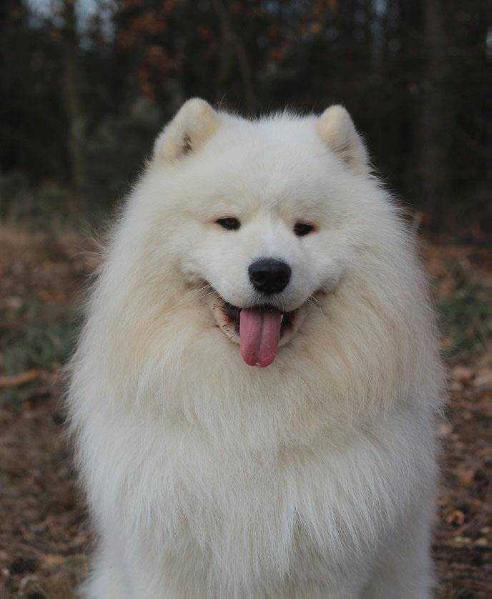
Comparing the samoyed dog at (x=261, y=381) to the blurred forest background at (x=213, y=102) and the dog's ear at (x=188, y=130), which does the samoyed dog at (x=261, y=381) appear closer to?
the dog's ear at (x=188, y=130)

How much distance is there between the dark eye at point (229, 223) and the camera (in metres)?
2.59

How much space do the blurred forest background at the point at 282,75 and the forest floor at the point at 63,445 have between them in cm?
251

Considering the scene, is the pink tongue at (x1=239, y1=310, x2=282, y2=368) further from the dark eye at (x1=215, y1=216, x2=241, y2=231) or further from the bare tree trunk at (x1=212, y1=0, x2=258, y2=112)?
the bare tree trunk at (x1=212, y1=0, x2=258, y2=112)

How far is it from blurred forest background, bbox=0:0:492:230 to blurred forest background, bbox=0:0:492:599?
0.09ft

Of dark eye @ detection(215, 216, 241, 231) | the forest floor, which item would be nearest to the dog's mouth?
dark eye @ detection(215, 216, 241, 231)

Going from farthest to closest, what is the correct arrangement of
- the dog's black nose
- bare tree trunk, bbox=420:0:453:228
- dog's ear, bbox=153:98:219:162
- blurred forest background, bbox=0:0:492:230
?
blurred forest background, bbox=0:0:492:230 < bare tree trunk, bbox=420:0:453:228 < dog's ear, bbox=153:98:219:162 < the dog's black nose

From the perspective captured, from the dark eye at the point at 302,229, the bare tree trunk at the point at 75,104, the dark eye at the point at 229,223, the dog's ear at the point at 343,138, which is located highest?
the dog's ear at the point at 343,138

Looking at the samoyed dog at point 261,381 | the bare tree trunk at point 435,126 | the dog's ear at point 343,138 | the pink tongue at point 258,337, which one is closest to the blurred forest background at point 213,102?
the bare tree trunk at point 435,126

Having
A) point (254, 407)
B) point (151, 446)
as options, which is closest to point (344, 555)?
point (254, 407)

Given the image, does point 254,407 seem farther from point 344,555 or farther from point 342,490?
point 344,555

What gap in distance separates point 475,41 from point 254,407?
30.0 ft

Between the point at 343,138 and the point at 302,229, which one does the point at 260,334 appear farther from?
the point at 343,138

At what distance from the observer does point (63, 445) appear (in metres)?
5.16

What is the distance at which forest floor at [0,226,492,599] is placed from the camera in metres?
3.82
